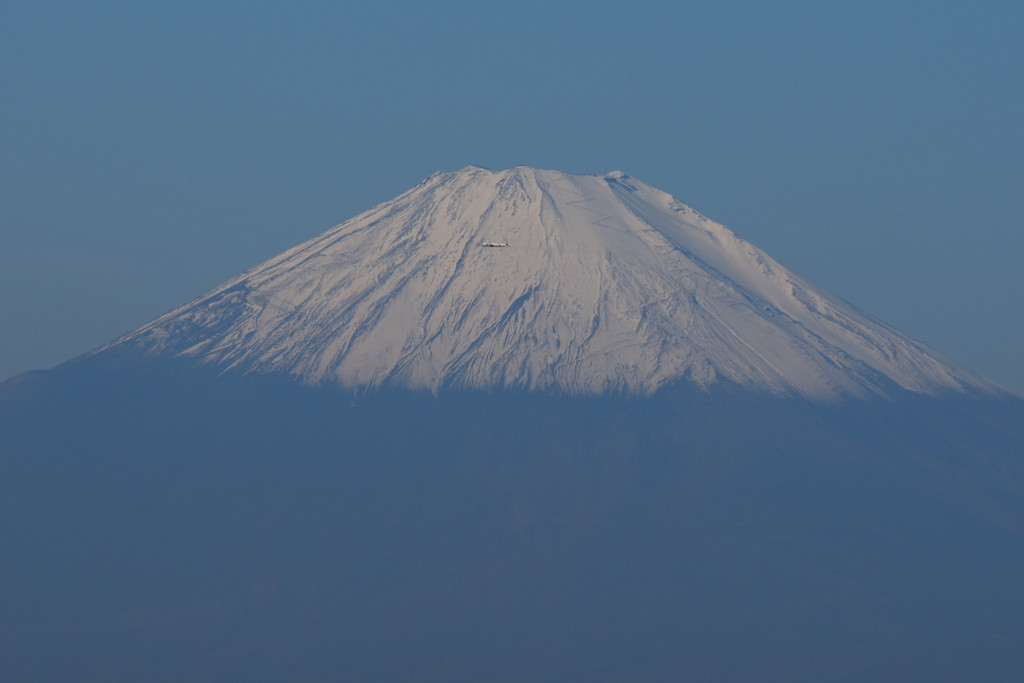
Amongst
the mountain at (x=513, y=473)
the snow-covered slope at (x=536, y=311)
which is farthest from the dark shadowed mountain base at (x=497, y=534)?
the snow-covered slope at (x=536, y=311)

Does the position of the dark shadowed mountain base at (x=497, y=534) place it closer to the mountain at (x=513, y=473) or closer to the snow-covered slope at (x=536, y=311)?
the mountain at (x=513, y=473)

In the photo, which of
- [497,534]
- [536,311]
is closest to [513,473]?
[497,534]

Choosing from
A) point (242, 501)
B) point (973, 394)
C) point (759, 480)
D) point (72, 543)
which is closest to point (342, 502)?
point (242, 501)

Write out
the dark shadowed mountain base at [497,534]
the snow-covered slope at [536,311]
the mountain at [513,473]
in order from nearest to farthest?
the dark shadowed mountain base at [497,534]
the mountain at [513,473]
the snow-covered slope at [536,311]

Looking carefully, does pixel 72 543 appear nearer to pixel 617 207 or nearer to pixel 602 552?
pixel 602 552

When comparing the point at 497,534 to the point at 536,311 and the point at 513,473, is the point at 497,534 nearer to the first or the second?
the point at 513,473

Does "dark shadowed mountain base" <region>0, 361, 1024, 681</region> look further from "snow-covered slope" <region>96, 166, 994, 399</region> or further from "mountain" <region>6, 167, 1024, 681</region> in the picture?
"snow-covered slope" <region>96, 166, 994, 399</region>
